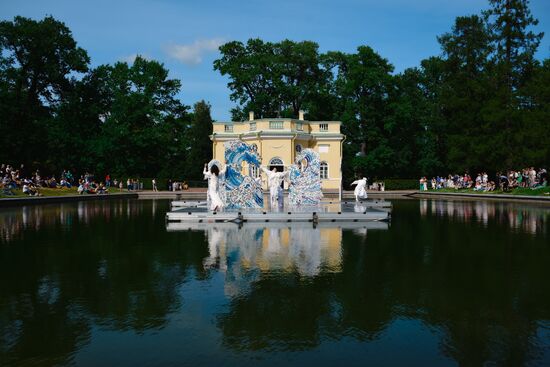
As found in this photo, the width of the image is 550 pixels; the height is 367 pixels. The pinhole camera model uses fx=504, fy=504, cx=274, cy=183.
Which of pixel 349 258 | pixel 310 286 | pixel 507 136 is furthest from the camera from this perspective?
pixel 507 136

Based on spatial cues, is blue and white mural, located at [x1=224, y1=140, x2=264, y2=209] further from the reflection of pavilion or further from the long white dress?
the reflection of pavilion

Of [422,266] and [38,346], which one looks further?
[422,266]

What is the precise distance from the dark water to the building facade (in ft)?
105

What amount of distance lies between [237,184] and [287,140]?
945 inches

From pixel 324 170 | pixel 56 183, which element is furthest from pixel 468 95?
pixel 56 183

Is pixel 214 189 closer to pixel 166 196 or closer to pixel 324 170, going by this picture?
pixel 166 196

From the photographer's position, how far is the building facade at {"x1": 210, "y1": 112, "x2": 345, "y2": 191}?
4550 centimetres

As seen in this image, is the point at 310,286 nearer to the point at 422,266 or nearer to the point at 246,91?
the point at 422,266

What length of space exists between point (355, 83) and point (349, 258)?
146 ft

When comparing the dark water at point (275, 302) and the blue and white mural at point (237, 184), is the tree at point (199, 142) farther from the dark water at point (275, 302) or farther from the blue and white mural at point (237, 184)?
the dark water at point (275, 302)

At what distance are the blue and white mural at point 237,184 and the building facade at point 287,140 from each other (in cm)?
2119

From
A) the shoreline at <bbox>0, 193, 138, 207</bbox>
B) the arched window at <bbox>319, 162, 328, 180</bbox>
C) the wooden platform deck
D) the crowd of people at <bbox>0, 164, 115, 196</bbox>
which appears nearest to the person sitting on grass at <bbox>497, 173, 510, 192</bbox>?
the arched window at <bbox>319, 162, 328, 180</bbox>

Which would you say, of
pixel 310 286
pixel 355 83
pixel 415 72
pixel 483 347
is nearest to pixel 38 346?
pixel 310 286

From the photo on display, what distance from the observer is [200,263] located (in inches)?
412
